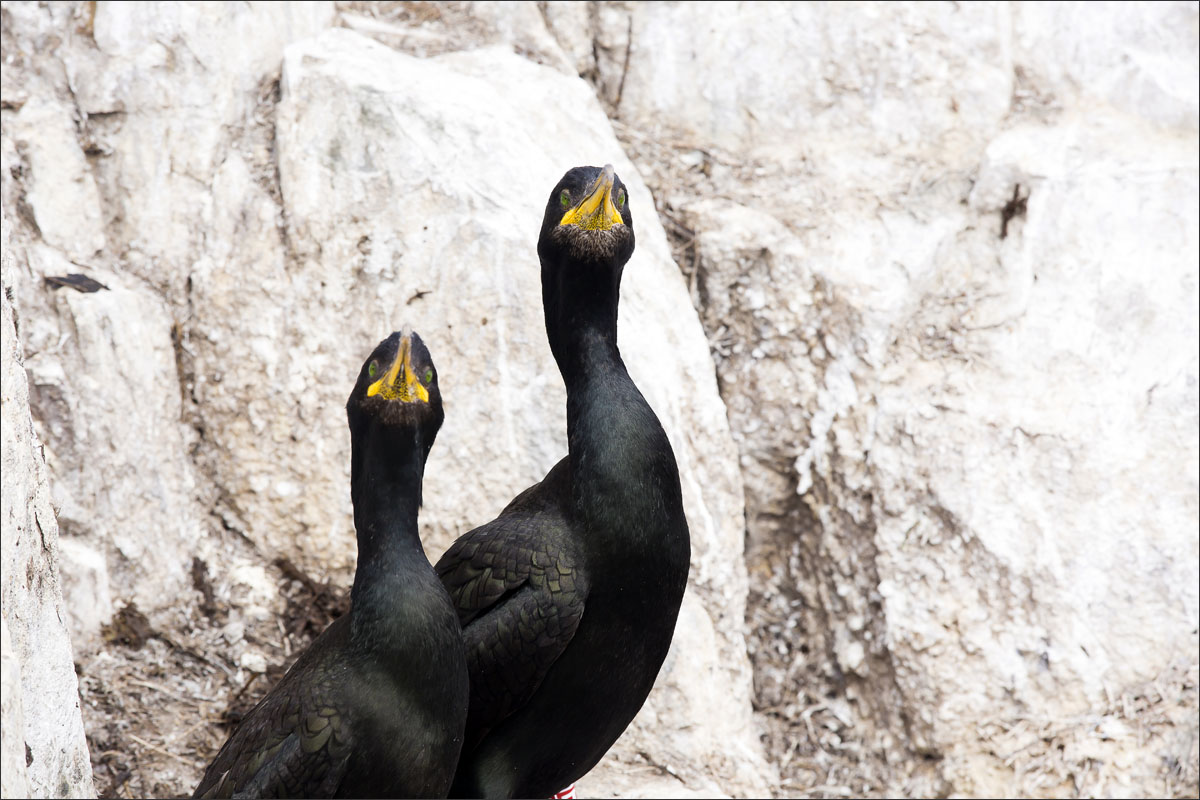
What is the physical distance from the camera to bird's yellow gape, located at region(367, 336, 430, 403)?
3295 mm

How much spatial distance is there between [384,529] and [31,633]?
95cm

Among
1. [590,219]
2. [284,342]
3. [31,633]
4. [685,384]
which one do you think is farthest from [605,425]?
[284,342]

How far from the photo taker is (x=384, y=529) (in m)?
3.48

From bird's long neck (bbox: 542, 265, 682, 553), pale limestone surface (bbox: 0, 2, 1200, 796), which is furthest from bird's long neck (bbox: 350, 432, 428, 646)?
pale limestone surface (bbox: 0, 2, 1200, 796)

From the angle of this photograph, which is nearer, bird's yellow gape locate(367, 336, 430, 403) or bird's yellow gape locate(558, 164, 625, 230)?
bird's yellow gape locate(367, 336, 430, 403)

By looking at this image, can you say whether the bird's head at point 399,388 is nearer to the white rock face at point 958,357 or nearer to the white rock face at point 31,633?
the white rock face at point 31,633

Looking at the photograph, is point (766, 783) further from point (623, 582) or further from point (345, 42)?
point (345, 42)

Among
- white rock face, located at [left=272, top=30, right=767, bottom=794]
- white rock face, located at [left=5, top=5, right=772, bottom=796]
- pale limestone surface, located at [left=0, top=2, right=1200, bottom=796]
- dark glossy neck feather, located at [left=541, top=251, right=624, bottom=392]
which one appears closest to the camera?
dark glossy neck feather, located at [left=541, top=251, right=624, bottom=392]

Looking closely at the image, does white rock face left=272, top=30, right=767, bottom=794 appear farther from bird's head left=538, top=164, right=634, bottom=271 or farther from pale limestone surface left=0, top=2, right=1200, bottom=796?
bird's head left=538, top=164, right=634, bottom=271

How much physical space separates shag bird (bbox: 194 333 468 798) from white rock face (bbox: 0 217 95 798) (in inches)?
19.8

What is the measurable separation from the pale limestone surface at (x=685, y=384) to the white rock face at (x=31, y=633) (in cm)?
193

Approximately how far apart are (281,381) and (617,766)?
242 centimetres

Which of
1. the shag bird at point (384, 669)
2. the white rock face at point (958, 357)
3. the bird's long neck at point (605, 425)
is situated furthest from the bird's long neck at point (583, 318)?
the white rock face at point (958, 357)

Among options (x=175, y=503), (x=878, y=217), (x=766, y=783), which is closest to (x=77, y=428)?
(x=175, y=503)
